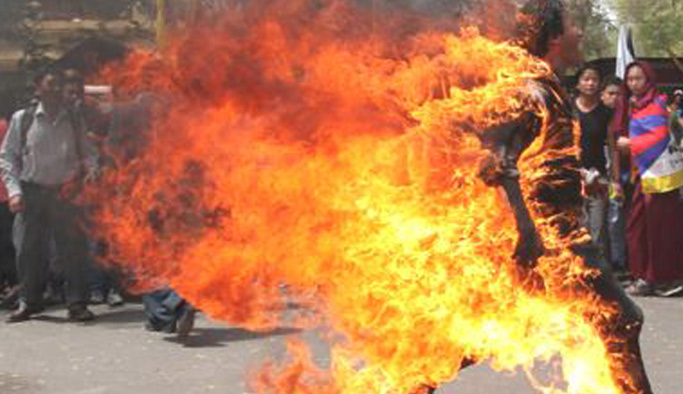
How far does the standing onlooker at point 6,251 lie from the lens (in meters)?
9.61

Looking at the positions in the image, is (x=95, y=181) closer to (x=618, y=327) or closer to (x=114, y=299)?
(x=114, y=299)

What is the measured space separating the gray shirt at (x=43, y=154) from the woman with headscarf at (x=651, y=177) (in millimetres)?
4333

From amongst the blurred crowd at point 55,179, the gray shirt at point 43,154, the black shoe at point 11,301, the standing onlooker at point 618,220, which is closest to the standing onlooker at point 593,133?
the standing onlooker at point 618,220

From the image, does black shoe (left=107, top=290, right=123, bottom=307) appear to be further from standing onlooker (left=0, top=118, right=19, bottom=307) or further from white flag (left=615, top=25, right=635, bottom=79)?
white flag (left=615, top=25, right=635, bottom=79)

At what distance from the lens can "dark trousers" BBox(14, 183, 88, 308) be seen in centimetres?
892

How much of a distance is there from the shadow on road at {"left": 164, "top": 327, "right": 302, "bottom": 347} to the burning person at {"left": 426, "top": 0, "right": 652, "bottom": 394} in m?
3.15

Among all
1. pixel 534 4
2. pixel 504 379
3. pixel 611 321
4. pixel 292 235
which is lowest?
pixel 504 379

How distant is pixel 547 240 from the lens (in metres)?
4.60

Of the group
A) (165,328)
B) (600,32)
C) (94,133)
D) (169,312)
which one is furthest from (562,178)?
(600,32)

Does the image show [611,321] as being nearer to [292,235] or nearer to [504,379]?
[292,235]

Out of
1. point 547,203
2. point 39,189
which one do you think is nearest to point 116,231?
point 39,189

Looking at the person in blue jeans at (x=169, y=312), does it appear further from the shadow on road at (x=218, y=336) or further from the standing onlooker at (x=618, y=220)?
the standing onlooker at (x=618, y=220)

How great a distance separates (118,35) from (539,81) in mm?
5172

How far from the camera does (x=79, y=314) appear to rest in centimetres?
871
